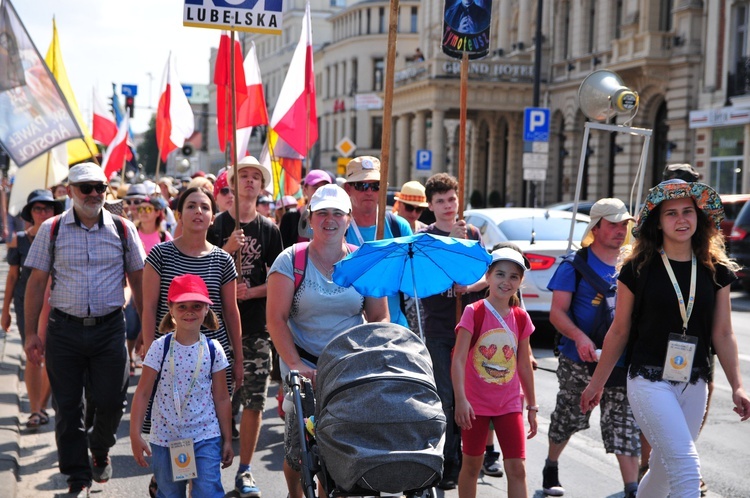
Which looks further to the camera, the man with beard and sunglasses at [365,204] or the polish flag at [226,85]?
the polish flag at [226,85]

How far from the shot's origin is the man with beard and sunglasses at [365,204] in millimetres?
6164

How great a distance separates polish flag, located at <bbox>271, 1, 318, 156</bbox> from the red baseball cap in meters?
6.07

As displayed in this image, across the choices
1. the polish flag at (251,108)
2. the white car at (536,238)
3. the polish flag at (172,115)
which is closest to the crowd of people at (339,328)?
the white car at (536,238)

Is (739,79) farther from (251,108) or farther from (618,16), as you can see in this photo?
(251,108)

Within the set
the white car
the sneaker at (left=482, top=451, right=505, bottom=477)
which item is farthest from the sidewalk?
the white car

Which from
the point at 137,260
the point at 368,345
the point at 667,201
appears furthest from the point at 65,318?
the point at 667,201

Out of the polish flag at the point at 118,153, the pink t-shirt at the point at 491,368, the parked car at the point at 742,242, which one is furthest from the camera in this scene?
the parked car at the point at 742,242

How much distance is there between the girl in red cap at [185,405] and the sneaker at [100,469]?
139 cm

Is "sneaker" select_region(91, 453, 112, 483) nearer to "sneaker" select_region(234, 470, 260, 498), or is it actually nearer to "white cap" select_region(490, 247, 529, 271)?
"sneaker" select_region(234, 470, 260, 498)

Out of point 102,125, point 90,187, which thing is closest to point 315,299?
point 90,187

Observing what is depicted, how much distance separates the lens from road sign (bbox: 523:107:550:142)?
830 inches

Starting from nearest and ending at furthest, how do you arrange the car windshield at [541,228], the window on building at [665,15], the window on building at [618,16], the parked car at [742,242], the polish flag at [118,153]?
1. the car windshield at [541,228]
2. the polish flag at [118,153]
3. the parked car at [742,242]
4. the window on building at [665,15]
5. the window on building at [618,16]

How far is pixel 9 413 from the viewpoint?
26.9 feet

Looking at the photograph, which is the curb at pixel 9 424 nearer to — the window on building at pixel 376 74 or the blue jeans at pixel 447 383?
the blue jeans at pixel 447 383
